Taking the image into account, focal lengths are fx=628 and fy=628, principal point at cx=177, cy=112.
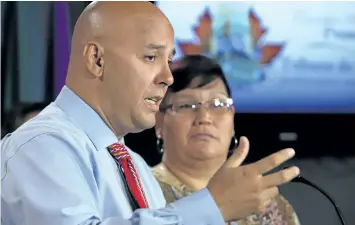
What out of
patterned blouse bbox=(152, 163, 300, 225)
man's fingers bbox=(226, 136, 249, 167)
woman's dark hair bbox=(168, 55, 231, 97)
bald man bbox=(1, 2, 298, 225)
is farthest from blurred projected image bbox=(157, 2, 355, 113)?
man's fingers bbox=(226, 136, 249, 167)

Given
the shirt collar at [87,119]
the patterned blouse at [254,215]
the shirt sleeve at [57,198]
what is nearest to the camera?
the shirt sleeve at [57,198]

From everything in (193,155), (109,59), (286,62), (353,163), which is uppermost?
(109,59)

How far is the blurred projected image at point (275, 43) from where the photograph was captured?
162 centimetres

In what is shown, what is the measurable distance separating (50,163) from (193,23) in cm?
98

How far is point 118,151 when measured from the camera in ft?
2.77

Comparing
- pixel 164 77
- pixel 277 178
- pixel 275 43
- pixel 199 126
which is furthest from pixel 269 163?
pixel 275 43

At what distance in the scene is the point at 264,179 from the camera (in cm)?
69

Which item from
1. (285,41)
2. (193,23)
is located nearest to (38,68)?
(193,23)

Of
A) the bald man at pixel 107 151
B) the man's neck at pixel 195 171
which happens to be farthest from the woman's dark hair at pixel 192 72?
the bald man at pixel 107 151

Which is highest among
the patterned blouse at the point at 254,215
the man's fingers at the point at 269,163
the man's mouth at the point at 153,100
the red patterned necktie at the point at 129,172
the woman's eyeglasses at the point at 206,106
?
the man's mouth at the point at 153,100

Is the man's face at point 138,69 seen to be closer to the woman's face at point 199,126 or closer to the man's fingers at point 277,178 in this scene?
the man's fingers at point 277,178

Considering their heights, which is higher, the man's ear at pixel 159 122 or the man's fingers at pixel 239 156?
the man's fingers at pixel 239 156

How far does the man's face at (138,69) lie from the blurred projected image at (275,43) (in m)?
0.79

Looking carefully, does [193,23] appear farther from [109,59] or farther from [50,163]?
[50,163]
